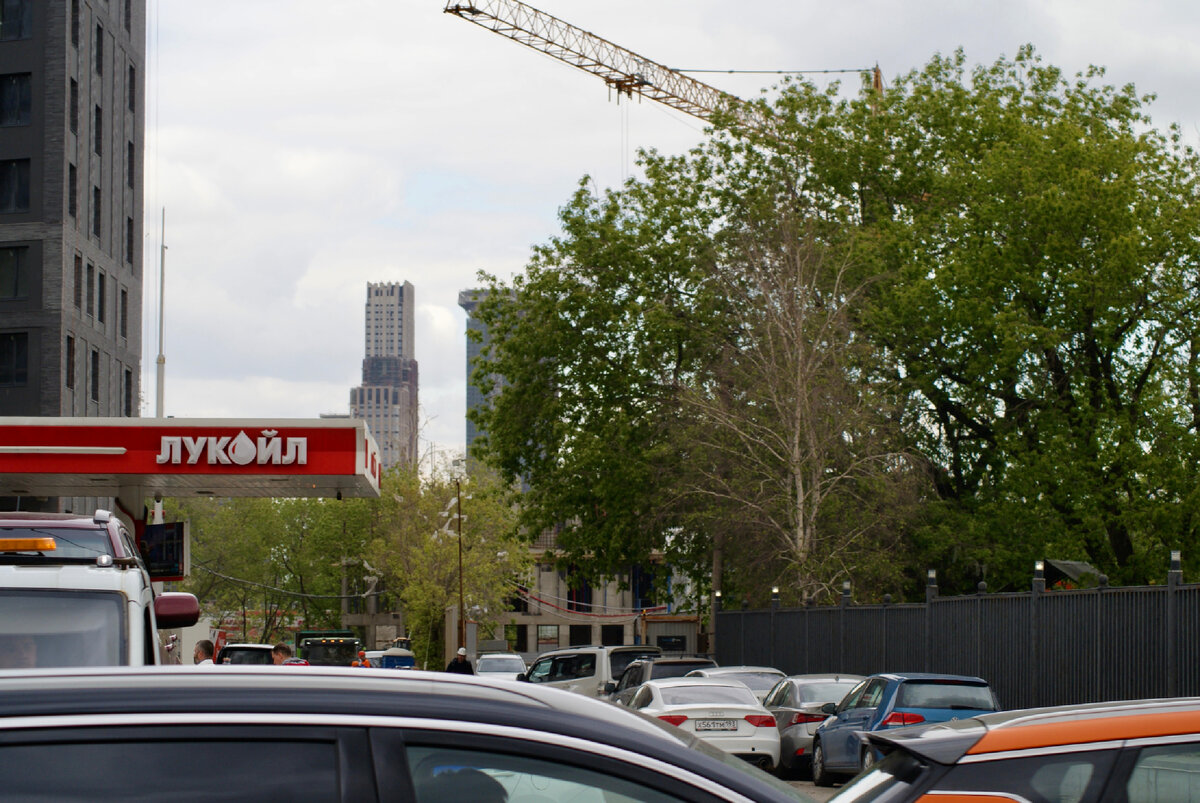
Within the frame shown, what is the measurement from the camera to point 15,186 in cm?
5566

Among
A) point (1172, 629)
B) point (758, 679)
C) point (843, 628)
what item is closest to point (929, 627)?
point (758, 679)

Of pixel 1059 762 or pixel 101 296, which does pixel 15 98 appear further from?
pixel 1059 762

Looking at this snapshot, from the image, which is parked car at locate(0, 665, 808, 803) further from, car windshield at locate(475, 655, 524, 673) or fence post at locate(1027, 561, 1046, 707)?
car windshield at locate(475, 655, 524, 673)

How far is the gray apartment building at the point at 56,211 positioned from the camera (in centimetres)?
5459

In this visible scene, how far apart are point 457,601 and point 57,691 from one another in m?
69.7

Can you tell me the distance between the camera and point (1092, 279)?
115ft

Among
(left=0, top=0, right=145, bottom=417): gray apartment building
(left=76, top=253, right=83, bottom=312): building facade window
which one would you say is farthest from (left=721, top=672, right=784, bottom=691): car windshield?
(left=76, top=253, right=83, bottom=312): building facade window

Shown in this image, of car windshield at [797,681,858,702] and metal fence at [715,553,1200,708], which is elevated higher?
metal fence at [715,553,1200,708]

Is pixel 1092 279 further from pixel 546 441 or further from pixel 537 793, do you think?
pixel 537 793

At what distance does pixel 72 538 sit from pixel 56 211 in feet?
164

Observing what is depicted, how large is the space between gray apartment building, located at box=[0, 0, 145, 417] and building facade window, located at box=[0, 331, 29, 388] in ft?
0.12

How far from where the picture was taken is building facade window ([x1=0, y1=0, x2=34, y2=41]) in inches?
2203

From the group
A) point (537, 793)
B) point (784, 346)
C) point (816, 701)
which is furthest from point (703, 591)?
point (537, 793)

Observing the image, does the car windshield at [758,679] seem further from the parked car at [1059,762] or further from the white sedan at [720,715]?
the parked car at [1059,762]
